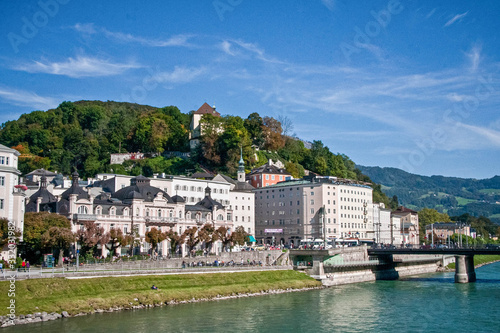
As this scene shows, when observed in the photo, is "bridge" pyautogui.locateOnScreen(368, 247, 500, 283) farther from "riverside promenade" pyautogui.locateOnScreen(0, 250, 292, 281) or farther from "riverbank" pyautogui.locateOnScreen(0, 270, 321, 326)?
"riverbank" pyautogui.locateOnScreen(0, 270, 321, 326)

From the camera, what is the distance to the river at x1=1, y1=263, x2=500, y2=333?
43594 mm

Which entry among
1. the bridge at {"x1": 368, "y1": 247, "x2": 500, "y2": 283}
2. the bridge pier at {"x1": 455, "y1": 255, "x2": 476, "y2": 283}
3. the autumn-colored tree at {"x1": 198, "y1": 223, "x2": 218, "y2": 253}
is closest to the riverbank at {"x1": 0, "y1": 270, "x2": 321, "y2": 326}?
the autumn-colored tree at {"x1": 198, "y1": 223, "x2": 218, "y2": 253}

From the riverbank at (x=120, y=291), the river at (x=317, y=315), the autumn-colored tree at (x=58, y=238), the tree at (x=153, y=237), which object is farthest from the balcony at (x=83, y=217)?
the river at (x=317, y=315)

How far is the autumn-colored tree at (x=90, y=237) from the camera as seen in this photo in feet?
219

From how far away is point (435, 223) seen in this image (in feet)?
646

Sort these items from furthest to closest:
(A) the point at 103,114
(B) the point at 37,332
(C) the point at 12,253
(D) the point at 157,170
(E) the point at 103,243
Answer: (A) the point at 103,114
(D) the point at 157,170
(E) the point at 103,243
(C) the point at 12,253
(B) the point at 37,332

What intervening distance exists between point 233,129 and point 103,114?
5042 cm

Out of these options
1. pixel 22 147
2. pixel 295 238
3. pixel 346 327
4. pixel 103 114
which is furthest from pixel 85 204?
pixel 103 114

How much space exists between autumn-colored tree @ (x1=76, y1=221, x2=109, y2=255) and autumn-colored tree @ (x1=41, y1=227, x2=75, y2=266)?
3.34m

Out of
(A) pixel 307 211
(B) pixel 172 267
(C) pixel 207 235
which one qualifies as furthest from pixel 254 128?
(B) pixel 172 267

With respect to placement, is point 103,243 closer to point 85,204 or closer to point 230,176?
point 85,204

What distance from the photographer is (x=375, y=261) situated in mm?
89250

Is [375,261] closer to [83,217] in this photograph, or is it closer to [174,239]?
[174,239]

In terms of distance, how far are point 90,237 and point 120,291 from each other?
54.9 feet
